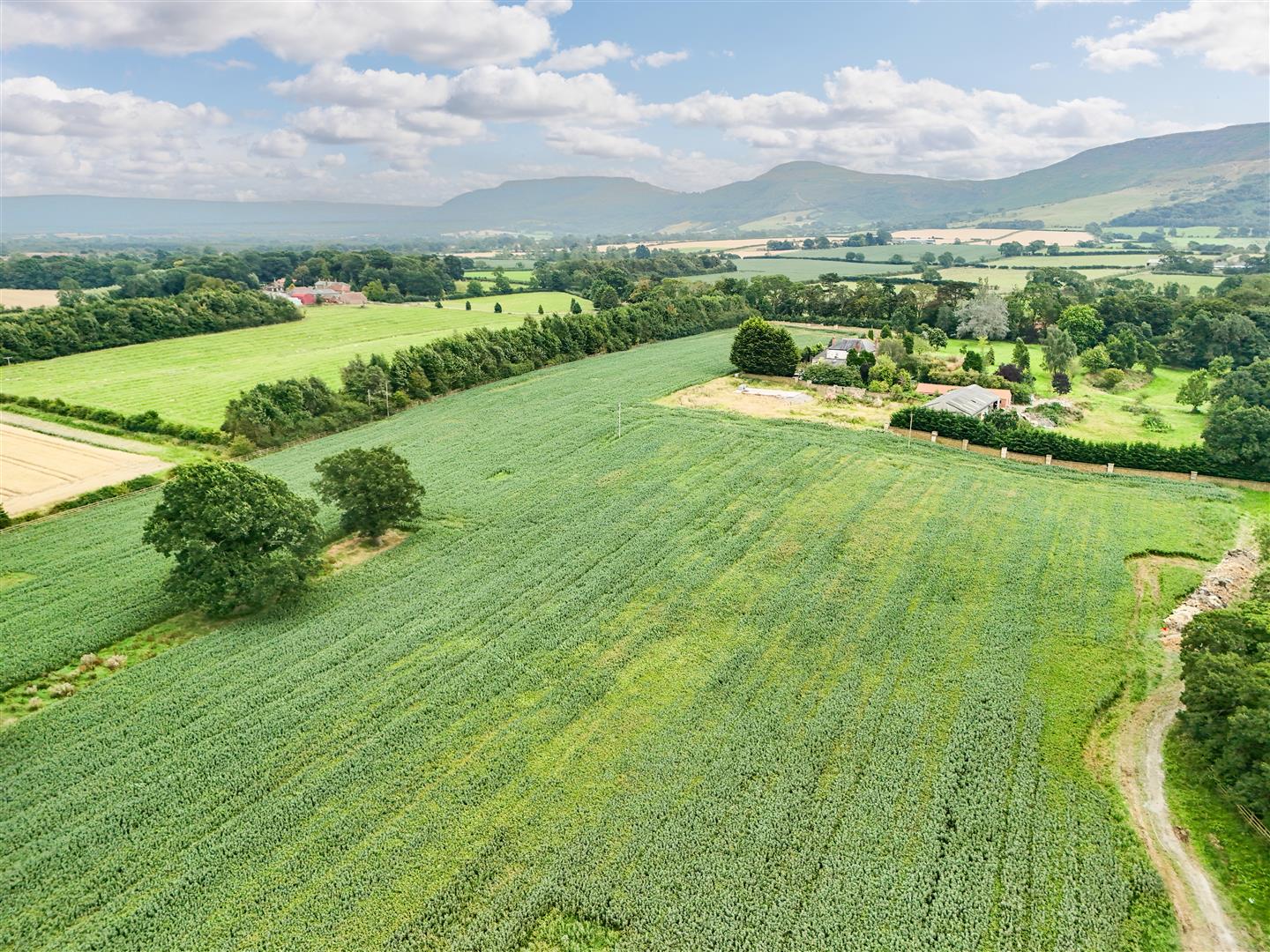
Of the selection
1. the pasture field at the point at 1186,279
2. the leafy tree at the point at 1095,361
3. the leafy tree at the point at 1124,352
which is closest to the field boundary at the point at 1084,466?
the leafy tree at the point at 1095,361

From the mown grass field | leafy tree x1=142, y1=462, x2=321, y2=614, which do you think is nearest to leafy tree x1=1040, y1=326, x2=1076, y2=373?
the mown grass field

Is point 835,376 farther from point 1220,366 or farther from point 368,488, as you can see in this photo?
point 368,488

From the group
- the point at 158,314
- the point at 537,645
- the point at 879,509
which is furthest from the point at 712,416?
the point at 158,314

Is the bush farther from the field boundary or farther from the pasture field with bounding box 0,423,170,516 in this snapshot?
the pasture field with bounding box 0,423,170,516

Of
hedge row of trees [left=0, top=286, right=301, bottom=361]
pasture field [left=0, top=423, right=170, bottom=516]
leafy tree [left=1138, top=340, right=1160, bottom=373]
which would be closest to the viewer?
pasture field [left=0, top=423, right=170, bottom=516]

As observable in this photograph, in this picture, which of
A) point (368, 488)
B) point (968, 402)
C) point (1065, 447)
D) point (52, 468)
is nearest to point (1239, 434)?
point (1065, 447)

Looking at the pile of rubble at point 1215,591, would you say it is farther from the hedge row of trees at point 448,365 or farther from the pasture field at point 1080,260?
the pasture field at point 1080,260

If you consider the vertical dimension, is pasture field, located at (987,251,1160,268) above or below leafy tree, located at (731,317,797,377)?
above

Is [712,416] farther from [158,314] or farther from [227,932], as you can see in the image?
[158,314]

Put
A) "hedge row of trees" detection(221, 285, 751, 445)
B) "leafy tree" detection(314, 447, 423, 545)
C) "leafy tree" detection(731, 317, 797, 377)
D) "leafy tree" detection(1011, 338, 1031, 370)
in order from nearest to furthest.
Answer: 1. "leafy tree" detection(314, 447, 423, 545)
2. "hedge row of trees" detection(221, 285, 751, 445)
3. "leafy tree" detection(731, 317, 797, 377)
4. "leafy tree" detection(1011, 338, 1031, 370)
